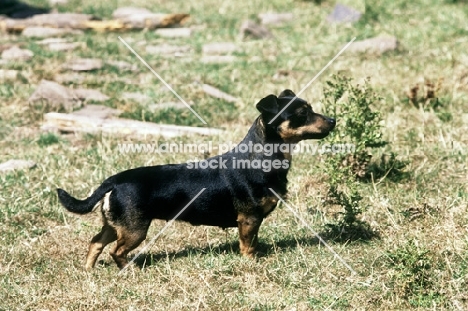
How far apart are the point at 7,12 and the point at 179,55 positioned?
5.85 m

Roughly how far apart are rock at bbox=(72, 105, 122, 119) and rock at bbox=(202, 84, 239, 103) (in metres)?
1.60

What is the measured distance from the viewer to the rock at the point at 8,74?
10680 mm

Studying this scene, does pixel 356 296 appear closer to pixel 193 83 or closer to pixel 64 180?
pixel 64 180

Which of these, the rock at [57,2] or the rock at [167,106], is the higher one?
the rock at [57,2]

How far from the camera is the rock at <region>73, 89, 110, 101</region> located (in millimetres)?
9898

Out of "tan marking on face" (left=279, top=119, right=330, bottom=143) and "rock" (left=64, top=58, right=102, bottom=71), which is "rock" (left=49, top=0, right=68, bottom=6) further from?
"tan marking on face" (left=279, top=119, right=330, bottom=143)

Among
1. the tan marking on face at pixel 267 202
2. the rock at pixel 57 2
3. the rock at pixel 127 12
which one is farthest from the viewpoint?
the rock at pixel 57 2

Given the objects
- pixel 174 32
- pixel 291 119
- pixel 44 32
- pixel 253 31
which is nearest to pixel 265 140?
pixel 291 119

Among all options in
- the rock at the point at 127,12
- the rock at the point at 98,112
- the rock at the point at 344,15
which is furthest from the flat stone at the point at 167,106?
the rock at the point at 127,12

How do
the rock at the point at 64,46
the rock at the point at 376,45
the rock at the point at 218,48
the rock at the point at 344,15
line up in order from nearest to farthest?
the rock at the point at 376,45 → the rock at the point at 64,46 → the rock at the point at 218,48 → the rock at the point at 344,15

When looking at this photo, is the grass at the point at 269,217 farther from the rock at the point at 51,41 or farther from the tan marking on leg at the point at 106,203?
the tan marking on leg at the point at 106,203

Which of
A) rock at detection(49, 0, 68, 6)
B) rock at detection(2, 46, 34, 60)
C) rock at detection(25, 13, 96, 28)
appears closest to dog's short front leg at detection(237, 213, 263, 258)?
rock at detection(2, 46, 34, 60)

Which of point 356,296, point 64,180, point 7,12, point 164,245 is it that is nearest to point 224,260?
point 164,245

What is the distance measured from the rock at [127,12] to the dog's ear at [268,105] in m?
11.1
